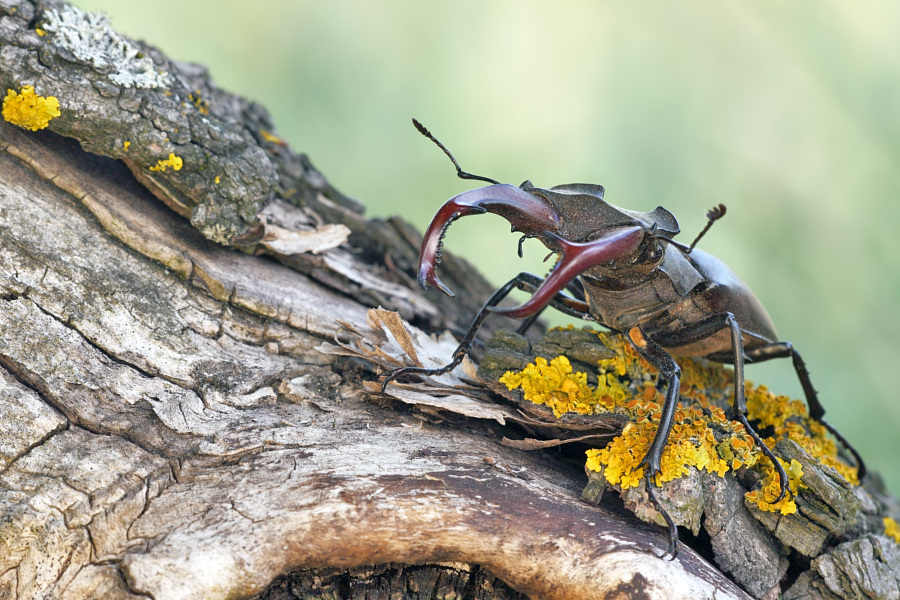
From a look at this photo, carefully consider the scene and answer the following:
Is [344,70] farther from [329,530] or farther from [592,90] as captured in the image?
[329,530]

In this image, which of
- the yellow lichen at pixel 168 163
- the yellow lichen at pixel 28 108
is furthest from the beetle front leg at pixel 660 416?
the yellow lichen at pixel 28 108

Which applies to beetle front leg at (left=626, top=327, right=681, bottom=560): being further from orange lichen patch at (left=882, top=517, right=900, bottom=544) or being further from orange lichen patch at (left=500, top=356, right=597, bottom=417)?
orange lichen patch at (left=882, top=517, right=900, bottom=544)

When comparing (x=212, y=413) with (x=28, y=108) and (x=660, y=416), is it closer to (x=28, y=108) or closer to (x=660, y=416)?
(x=28, y=108)

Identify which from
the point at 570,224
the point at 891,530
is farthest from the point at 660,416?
the point at 891,530

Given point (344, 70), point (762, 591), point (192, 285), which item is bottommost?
point (192, 285)

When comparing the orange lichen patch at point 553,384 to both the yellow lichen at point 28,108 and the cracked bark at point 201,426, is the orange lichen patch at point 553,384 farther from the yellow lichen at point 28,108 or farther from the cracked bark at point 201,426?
the yellow lichen at point 28,108

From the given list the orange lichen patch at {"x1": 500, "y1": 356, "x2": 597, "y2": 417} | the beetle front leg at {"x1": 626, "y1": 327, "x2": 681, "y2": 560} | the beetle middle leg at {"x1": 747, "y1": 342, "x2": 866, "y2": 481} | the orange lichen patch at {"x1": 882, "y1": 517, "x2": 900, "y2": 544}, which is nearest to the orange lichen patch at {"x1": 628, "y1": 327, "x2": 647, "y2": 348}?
the beetle front leg at {"x1": 626, "y1": 327, "x2": 681, "y2": 560}

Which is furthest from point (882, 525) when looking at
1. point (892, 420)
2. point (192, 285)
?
point (192, 285)
